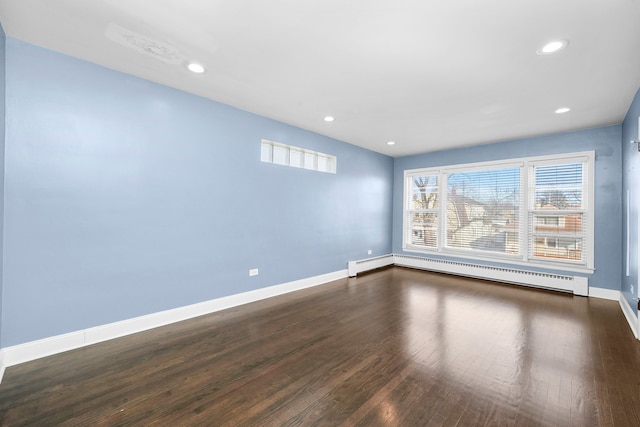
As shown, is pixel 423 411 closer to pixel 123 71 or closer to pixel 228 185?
pixel 228 185

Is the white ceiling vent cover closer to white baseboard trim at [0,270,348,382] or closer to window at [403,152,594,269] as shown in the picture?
white baseboard trim at [0,270,348,382]

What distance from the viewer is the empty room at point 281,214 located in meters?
1.96

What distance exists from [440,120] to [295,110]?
2199 millimetres

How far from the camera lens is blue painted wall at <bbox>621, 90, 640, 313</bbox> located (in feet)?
10.4

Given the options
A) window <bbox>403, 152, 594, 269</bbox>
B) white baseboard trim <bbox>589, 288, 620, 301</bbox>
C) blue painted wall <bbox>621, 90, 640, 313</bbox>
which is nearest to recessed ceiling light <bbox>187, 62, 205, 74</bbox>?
blue painted wall <bbox>621, 90, 640, 313</bbox>

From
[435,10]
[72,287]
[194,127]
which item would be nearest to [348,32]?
[435,10]

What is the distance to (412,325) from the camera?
3242 mm

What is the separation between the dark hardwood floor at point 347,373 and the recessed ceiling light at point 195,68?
2766 mm

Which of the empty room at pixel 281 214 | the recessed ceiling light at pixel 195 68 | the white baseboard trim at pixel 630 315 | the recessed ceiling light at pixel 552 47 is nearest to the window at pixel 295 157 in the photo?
the empty room at pixel 281 214

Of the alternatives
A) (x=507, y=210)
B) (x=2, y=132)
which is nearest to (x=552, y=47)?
(x=507, y=210)

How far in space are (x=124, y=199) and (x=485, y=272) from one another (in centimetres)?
606

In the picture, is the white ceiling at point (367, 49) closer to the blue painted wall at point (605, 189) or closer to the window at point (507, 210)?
the blue painted wall at point (605, 189)

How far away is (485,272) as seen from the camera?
5.49 metres

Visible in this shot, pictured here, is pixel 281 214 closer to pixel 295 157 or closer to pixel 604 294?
pixel 295 157
